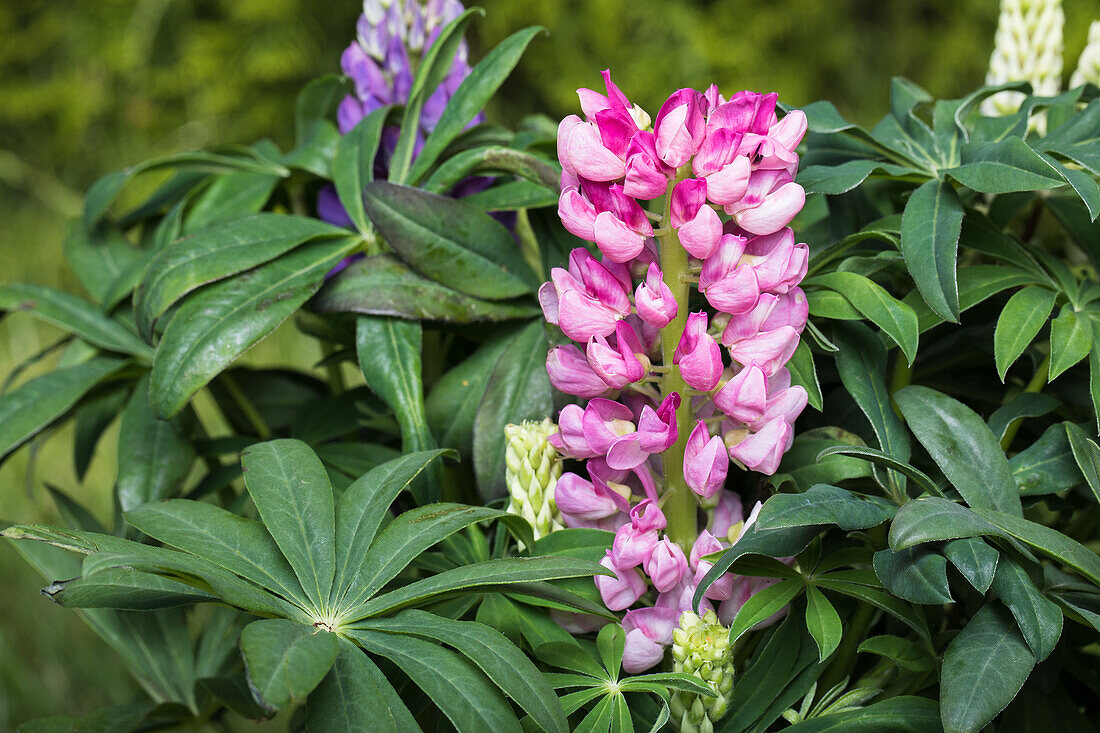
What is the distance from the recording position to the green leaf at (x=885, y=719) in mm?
536

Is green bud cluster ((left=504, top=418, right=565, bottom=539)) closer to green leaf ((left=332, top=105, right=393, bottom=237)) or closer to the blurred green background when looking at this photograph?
green leaf ((left=332, top=105, right=393, bottom=237))

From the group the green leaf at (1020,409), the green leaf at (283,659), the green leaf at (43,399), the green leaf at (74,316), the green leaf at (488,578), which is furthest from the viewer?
the green leaf at (74,316)

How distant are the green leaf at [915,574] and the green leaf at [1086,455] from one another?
0.12 m

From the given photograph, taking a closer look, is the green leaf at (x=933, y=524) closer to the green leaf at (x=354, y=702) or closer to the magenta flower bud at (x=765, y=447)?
the magenta flower bud at (x=765, y=447)

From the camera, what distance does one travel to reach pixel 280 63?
3.21 metres

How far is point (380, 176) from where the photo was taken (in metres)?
0.87

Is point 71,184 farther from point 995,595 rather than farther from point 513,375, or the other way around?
point 995,595

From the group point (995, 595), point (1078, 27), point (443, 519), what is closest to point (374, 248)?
point (443, 519)

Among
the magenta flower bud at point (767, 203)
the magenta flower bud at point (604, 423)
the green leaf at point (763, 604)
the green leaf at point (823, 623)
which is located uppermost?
the magenta flower bud at point (767, 203)

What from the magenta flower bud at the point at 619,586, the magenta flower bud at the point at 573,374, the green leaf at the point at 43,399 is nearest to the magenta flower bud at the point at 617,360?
the magenta flower bud at the point at 573,374

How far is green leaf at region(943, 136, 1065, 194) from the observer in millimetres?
575

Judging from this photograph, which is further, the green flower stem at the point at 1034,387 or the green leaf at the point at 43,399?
the green leaf at the point at 43,399

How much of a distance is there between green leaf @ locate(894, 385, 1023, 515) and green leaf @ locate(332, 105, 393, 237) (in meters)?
0.45

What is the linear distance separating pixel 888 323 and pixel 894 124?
0.30m
